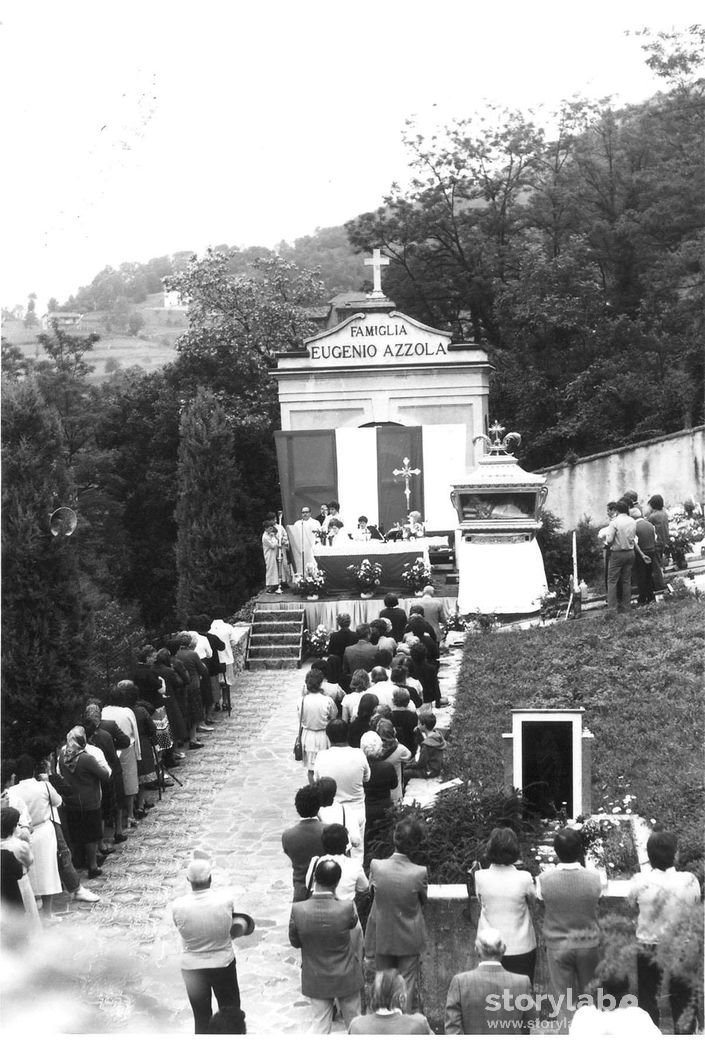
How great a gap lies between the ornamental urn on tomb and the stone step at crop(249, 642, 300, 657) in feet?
8.44

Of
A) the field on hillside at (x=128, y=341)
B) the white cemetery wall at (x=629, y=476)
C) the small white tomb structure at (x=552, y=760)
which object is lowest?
the small white tomb structure at (x=552, y=760)

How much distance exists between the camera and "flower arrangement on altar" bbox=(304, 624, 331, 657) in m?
17.9

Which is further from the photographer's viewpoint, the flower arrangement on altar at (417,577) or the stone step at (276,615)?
the flower arrangement on altar at (417,577)

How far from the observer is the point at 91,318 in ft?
A: 104

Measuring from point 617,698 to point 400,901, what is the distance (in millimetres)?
5666

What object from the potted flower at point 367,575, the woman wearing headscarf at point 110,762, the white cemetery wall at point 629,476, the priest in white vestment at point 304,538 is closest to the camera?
the woman wearing headscarf at point 110,762

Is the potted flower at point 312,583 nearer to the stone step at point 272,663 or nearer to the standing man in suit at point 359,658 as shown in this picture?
the stone step at point 272,663

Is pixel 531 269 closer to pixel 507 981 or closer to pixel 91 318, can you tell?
pixel 91 318

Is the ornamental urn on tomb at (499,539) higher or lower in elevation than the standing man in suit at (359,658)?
higher

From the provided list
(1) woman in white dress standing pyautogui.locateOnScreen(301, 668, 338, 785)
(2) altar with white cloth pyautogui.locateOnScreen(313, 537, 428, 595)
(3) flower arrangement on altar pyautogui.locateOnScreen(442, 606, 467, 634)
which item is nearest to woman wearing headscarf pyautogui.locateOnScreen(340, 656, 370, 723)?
(1) woman in white dress standing pyautogui.locateOnScreen(301, 668, 338, 785)

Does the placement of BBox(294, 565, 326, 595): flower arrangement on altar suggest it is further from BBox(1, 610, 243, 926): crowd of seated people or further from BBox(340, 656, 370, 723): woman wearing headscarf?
BBox(340, 656, 370, 723): woman wearing headscarf

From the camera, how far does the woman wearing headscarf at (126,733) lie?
35.1 ft

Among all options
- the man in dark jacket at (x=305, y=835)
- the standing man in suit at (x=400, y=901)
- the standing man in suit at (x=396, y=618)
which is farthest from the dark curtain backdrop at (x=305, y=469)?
the standing man in suit at (x=400, y=901)

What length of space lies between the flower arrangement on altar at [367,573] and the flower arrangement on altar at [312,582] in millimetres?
457
